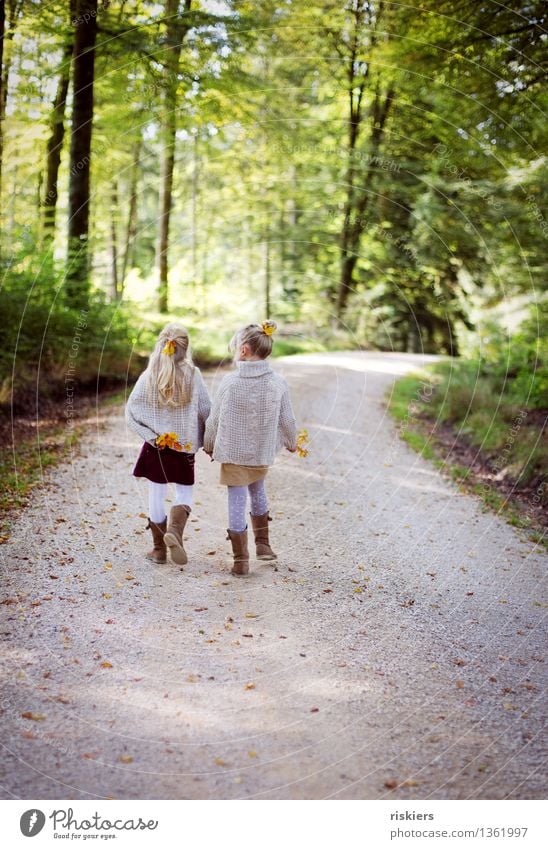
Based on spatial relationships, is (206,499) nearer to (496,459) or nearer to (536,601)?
(536,601)

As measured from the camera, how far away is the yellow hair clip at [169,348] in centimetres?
577

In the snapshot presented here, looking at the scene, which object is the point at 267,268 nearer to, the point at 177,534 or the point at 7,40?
the point at 7,40

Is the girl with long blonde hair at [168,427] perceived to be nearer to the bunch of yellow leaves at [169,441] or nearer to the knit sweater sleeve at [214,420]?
the bunch of yellow leaves at [169,441]

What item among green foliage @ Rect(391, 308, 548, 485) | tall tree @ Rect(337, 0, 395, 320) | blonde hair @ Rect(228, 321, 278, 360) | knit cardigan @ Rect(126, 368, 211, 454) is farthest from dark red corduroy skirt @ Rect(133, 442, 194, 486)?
tall tree @ Rect(337, 0, 395, 320)

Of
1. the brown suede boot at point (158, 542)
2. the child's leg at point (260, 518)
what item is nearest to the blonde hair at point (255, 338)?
the child's leg at point (260, 518)

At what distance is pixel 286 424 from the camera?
20.1 ft

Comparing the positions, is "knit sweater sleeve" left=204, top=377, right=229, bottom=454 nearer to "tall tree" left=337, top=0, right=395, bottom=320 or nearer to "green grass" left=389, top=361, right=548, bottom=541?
"green grass" left=389, top=361, right=548, bottom=541

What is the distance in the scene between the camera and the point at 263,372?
234 inches

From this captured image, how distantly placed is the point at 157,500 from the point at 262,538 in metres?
0.97

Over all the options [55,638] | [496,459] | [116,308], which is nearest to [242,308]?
[116,308]

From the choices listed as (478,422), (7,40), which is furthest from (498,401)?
(7,40)

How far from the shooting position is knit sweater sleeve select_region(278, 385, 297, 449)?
611 centimetres

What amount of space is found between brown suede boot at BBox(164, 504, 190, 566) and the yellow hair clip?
1.25m

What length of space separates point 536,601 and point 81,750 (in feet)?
12.9
